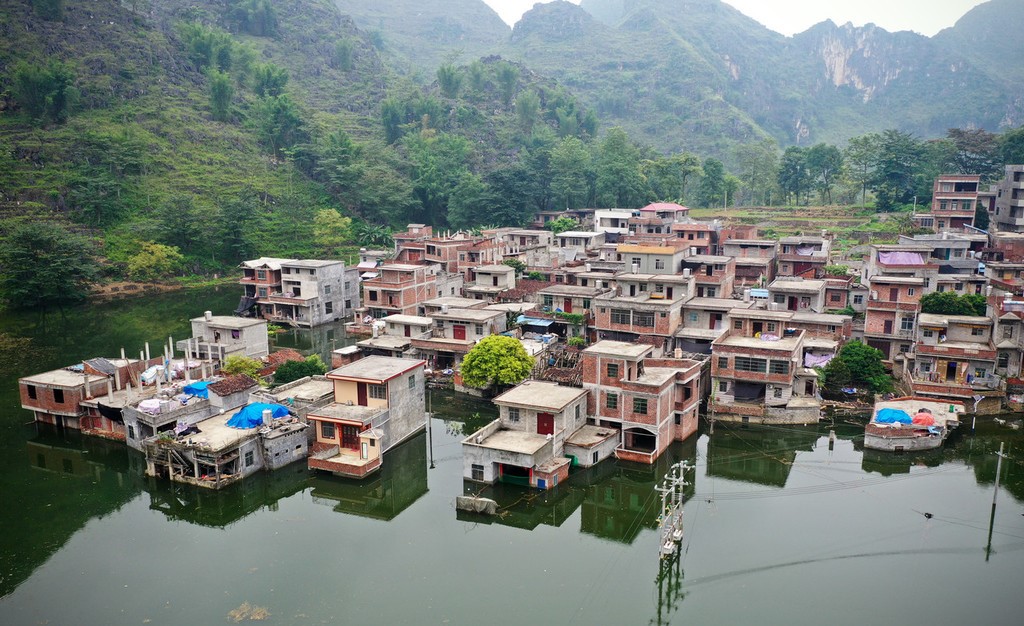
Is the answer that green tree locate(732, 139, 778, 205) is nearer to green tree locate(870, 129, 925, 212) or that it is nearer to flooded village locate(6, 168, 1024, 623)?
green tree locate(870, 129, 925, 212)

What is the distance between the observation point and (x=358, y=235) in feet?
236

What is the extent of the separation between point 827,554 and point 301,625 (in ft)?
47.1

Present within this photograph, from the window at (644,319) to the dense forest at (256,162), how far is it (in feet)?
120

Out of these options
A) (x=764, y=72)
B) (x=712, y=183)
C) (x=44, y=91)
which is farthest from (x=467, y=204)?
(x=764, y=72)

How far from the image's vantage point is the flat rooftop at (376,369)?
90.3 ft

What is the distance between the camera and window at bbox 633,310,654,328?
3534 centimetres

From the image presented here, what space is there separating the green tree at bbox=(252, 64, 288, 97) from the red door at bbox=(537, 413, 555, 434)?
260 feet

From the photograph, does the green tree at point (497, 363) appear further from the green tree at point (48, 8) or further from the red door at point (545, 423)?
the green tree at point (48, 8)

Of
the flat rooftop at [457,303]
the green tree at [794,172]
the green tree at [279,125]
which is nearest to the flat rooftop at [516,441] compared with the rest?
the flat rooftop at [457,303]

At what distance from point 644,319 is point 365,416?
15088mm

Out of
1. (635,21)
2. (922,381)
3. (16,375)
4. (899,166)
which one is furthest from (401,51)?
(922,381)

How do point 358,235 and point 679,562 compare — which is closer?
point 679,562

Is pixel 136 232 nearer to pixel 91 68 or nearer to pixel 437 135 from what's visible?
pixel 91 68

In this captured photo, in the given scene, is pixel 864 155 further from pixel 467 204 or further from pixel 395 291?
pixel 395 291
